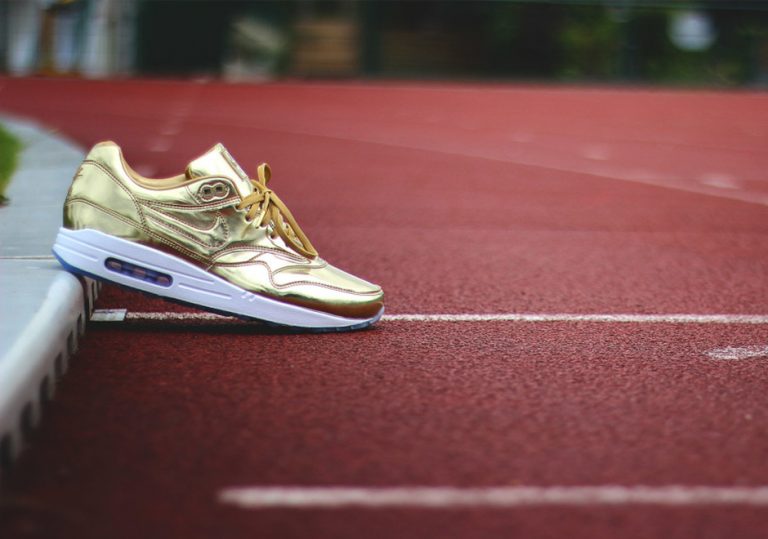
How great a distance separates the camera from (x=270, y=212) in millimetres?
3639

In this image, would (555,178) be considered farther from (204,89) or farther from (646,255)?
(204,89)

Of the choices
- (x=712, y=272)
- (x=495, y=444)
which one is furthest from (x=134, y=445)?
(x=712, y=272)

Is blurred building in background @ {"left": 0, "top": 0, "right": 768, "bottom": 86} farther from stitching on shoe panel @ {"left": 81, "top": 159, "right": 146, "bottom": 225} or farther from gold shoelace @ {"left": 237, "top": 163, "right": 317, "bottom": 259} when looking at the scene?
stitching on shoe panel @ {"left": 81, "top": 159, "right": 146, "bottom": 225}

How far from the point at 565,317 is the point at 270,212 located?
1106mm

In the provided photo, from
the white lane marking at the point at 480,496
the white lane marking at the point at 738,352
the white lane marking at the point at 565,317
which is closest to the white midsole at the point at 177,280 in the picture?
the white lane marking at the point at 565,317

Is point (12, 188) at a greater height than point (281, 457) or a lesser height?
lesser

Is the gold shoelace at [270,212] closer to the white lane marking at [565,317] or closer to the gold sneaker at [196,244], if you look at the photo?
the gold sneaker at [196,244]

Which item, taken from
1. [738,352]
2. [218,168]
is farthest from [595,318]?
[218,168]

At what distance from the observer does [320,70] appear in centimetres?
2564

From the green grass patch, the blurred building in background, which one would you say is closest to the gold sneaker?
the green grass patch

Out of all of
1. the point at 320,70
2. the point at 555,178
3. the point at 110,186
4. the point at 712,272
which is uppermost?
the point at 110,186

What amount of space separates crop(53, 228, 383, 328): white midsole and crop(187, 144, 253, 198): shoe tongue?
0.26m

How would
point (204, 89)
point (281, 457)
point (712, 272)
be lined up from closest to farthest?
point (281, 457), point (712, 272), point (204, 89)

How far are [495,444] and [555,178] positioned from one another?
6921 mm
